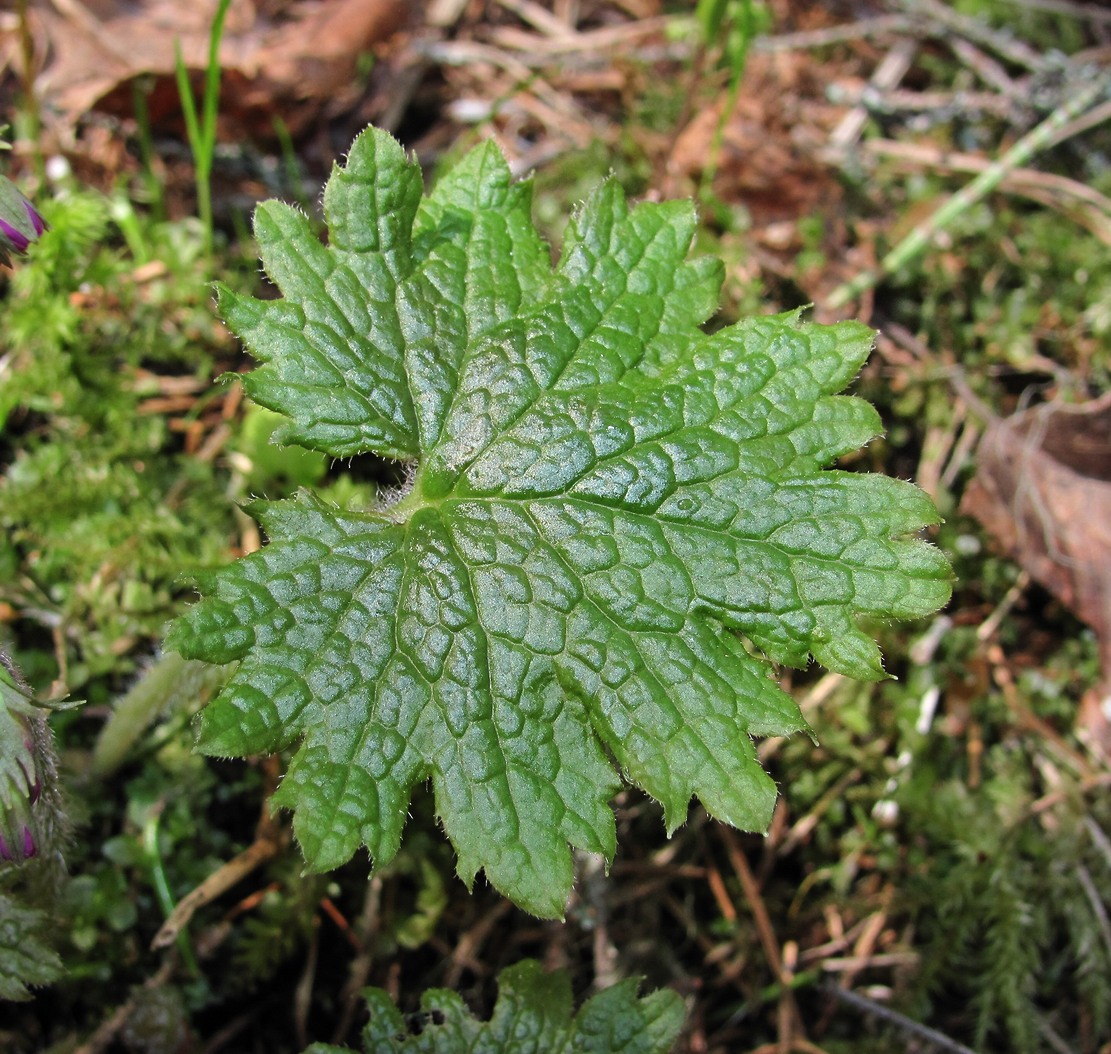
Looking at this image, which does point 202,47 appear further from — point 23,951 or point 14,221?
point 23,951

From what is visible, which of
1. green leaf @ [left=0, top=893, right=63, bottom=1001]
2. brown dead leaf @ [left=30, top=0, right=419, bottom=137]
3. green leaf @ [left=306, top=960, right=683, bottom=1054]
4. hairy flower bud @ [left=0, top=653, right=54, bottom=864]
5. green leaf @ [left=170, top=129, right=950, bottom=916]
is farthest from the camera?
brown dead leaf @ [left=30, top=0, right=419, bottom=137]

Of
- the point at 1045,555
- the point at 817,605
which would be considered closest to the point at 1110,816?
the point at 1045,555

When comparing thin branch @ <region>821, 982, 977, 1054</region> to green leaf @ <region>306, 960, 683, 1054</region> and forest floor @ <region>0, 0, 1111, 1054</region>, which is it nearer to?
forest floor @ <region>0, 0, 1111, 1054</region>

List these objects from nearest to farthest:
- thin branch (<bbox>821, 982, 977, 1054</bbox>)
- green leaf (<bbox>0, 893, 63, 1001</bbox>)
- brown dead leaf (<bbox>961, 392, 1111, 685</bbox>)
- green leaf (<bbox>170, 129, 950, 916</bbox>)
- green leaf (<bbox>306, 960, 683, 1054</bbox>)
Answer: green leaf (<bbox>170, 129, 950, 916</bbox>) < green leaf (<bbox>0, 893, 63, 1001</bbox>) < green leaf (<bbox>306, 960, 683, 1054</bbox>) < thin branch (<bbox>821, 982, 977, 1054</bbox>) < brown dead leaf (<bbox>961, 392, 1111, 685</bbox>)

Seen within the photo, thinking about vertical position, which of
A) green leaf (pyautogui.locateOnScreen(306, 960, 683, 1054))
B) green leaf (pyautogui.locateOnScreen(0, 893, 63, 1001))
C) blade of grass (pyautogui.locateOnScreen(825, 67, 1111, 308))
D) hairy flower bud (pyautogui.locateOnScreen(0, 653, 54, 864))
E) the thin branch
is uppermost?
blade of grass (pyautogui.locateOnScreen(825, 67, 1111, 308))

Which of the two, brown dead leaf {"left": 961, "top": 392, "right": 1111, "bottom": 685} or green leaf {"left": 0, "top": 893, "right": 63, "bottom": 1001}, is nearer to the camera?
green leaf {"left": 0, "top": 893, "right": 63, "bottom": 1001}

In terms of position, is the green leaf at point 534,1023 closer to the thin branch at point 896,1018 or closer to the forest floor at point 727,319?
the forest floor at point 727,319

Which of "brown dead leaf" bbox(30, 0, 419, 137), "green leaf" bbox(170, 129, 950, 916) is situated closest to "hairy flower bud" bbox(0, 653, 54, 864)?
"green leaf" bbox(170, 129, 950, 916)

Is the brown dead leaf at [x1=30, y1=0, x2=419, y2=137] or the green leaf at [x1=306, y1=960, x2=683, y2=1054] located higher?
the brown dead leaf at [x1=30, y1=0, x2=419, y2=137]
